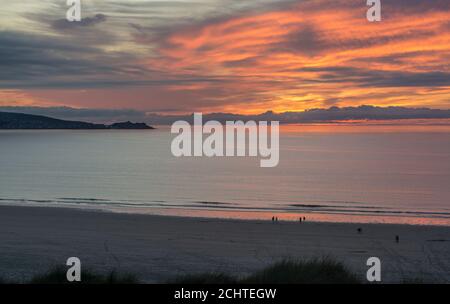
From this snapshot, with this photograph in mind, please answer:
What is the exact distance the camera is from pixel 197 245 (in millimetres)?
20969

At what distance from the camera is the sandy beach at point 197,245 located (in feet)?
53.1

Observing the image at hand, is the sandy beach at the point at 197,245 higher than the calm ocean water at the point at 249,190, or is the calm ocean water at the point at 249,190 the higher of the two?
the calm ocean water at the point at 249,190

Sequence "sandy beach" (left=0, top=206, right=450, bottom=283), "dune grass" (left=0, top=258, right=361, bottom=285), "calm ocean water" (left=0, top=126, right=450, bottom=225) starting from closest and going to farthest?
"dune grass" (left=0, top=258, right=361, bottom=285) → "sandy beach" (left=0, top=206, right=450, bottom=283) → "calm ocean water" (left=0, top=126, right=450, bottom=225)

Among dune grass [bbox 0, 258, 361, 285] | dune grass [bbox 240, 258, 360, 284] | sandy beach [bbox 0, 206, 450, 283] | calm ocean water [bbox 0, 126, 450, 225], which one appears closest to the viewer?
dune grass [bbox 0, 258, 361, 285]

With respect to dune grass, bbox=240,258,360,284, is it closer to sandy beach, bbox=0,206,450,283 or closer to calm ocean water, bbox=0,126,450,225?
sandy beach, bbox=0,206,450,283

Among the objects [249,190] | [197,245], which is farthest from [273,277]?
[249,190]

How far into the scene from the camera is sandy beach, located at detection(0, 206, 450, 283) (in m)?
16.2

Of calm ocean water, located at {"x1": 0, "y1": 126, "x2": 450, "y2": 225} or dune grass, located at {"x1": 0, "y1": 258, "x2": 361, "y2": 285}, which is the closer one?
dune grass, located at {"x1": 0, "y1": 258, "x2": 361, "y2": 285}

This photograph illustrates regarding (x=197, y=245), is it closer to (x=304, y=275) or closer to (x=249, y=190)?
(x=304, y=275)

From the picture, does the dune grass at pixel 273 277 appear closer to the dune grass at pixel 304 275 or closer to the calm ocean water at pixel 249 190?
the dune grass at pixel 304 275

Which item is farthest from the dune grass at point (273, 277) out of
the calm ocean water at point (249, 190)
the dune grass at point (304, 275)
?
the calm ocean water at point (249, 190)

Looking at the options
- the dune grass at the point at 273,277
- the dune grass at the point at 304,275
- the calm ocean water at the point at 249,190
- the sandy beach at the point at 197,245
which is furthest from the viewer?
the calm ocean water at the point at 249,190

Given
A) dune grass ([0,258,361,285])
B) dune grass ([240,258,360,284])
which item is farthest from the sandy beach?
dune grass ([240,258,360,284])
